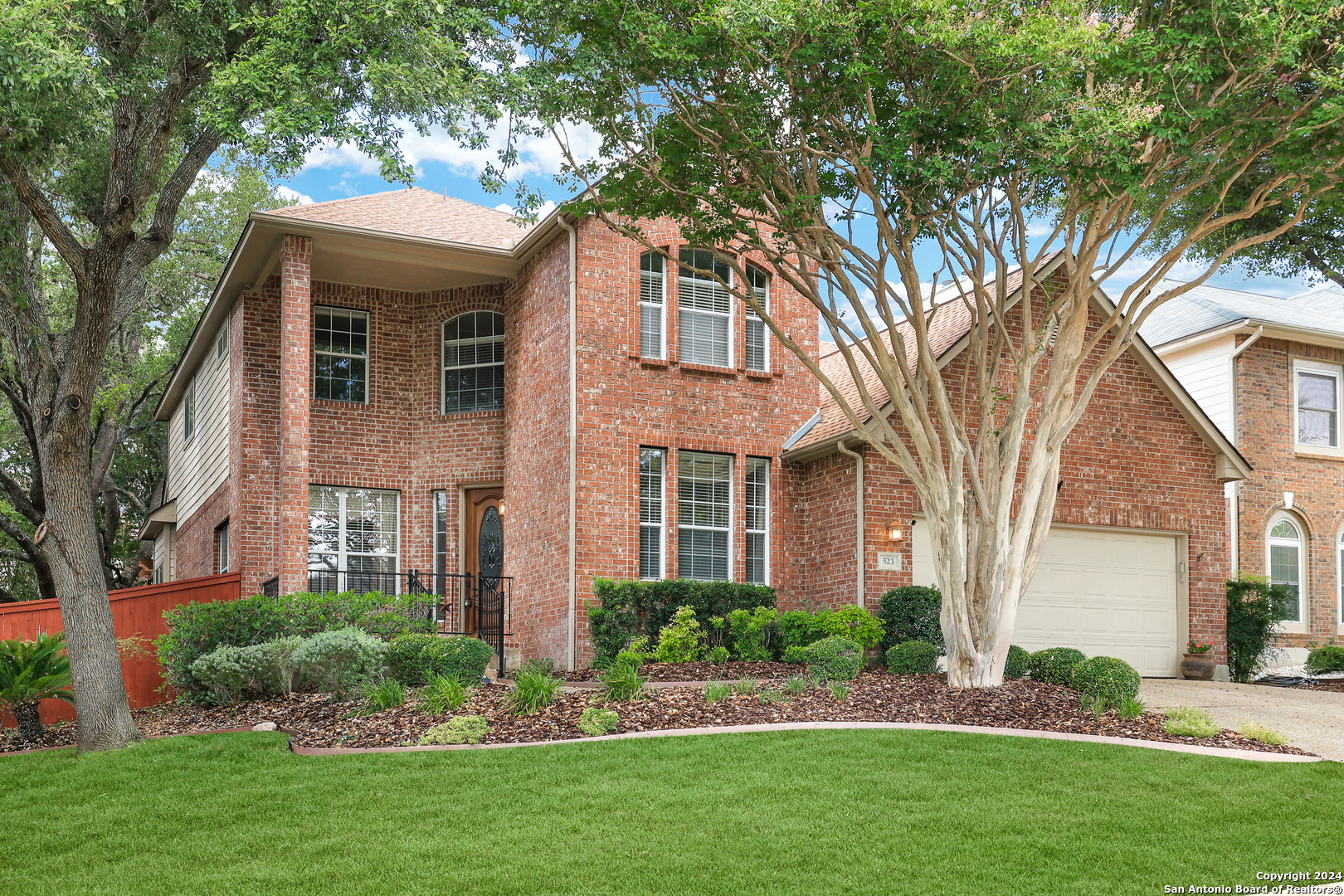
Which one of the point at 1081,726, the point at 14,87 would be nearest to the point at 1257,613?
the point at 1081,726

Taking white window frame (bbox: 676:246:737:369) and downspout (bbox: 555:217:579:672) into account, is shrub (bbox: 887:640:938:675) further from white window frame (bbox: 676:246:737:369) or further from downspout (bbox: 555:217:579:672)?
white window frame (bbox: 676:246:737:369)

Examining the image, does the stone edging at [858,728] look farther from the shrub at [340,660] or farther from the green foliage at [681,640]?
the green foliage at [681,640]

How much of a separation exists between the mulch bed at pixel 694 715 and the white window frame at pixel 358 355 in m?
6.69

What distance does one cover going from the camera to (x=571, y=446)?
49.7 ft

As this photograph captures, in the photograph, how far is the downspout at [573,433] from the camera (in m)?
14.8

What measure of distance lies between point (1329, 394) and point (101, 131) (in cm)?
2024

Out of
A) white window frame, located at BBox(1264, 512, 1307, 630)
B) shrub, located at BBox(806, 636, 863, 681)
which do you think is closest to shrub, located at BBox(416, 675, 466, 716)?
shrub, located at BBox(806, 636, 863, 681)

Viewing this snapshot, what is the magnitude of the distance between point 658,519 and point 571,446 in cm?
164

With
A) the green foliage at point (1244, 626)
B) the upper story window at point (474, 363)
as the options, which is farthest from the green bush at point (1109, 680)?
the upper story window at point (474, 363)

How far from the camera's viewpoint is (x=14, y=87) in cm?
891

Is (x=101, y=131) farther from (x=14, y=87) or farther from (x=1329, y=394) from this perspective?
(x=1329, y=394)


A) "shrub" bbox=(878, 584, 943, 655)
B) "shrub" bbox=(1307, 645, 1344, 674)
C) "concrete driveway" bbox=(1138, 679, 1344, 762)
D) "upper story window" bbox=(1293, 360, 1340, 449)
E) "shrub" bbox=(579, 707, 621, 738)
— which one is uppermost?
"upper story window" bbox=(1293, 360, 1340, 449)

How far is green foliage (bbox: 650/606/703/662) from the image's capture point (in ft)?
47.0

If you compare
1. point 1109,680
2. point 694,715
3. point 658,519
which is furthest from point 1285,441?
point 694,715
